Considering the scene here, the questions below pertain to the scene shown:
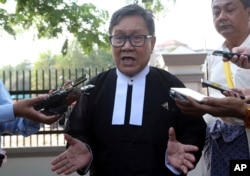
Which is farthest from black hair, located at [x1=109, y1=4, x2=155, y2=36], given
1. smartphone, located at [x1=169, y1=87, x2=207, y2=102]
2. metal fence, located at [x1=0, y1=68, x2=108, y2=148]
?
metal fence, located at [x1=0, y1=68, x2=108, y2=148]

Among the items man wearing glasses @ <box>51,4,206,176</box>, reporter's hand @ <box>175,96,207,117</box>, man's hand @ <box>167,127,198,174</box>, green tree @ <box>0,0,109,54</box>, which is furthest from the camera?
green tree @ <box>0,0,109,54</box>

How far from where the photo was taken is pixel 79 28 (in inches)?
216

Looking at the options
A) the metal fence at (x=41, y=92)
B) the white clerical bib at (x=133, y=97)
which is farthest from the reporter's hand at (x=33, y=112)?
the metal fence at (x=41, y=92)

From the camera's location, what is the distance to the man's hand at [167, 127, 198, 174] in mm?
1713

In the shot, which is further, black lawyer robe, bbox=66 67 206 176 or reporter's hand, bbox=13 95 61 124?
black lawyer robe, bbox=66 67 206 176

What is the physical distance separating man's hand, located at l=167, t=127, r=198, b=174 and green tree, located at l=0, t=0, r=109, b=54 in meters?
3.74

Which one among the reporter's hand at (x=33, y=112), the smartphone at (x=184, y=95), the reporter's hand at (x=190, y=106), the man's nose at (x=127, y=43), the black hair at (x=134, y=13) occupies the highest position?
the black hair at (x=134, y=13)

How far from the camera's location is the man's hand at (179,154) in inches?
67.4

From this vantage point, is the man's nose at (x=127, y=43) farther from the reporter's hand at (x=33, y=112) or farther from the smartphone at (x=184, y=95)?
the reporter's hand at (x=33, y=112)

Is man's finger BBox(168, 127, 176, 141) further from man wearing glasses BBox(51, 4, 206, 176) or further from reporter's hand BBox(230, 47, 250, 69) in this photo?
reporter's hand BBox(230, 47, 250, 69)

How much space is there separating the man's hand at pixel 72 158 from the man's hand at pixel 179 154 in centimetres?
43

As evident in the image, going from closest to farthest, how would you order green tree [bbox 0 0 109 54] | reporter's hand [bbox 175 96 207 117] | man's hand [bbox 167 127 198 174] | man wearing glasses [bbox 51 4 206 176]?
reporter's hand [bbox 175 96 207 117] < man's hand [bbox 167 127 198 174] < man wearing glasses [bbox 51 4 206 176] < green tree [bbox 0 0 109 54]

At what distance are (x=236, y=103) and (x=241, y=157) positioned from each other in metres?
0.47

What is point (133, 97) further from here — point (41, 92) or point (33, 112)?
point (41, 92)
